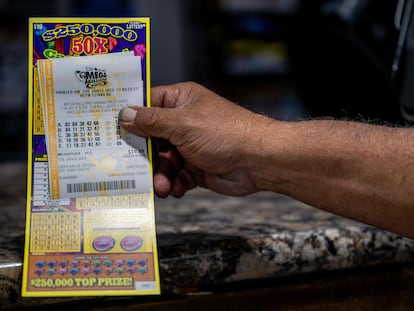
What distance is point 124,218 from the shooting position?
2.96ft

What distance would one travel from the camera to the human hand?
3.08 feet

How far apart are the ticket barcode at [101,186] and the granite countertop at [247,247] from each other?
0.11 meters

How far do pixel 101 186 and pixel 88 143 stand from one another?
7cm

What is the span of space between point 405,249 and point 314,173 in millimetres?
247

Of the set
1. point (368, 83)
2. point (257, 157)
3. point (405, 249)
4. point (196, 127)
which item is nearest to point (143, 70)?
point (196, 127)

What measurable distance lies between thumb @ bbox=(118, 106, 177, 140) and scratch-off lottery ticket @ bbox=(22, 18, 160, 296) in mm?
16

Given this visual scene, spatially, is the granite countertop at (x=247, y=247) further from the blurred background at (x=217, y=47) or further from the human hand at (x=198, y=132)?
the blurred background at (x=217, y=47)

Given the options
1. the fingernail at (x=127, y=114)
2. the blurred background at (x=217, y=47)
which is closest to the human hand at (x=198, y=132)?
the fingernail at (x=127, y=114)

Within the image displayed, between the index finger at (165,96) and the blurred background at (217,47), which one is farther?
the blurred background at (217,47)

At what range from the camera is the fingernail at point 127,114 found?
0.92m

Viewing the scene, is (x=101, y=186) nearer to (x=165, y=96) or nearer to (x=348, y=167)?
(x=165, y=96)

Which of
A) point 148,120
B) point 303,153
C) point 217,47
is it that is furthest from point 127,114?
point 217,47

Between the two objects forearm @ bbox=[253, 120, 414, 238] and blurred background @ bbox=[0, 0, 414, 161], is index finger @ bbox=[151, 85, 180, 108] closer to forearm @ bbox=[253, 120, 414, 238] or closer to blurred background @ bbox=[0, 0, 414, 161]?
forearm @ bbox=[253, 120, 414, 238]

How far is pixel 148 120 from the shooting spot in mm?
925
